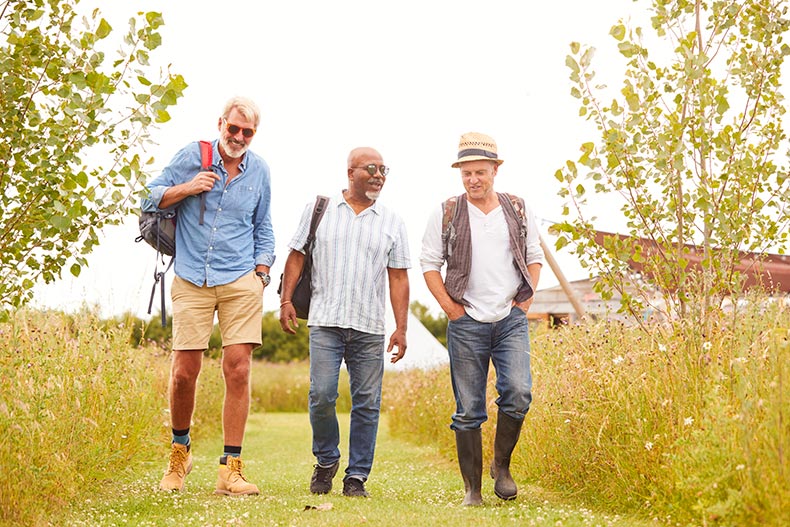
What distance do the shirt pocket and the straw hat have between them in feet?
4.23

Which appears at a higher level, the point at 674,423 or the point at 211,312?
the point at 211,312

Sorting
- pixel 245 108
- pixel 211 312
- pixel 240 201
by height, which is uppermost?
pixel 245 108

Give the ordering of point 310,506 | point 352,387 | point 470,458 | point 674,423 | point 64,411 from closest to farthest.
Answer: point 674,423
point 310,506
point 470,458
point 64,411
point 352,387

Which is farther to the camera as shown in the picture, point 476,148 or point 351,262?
point 351,262

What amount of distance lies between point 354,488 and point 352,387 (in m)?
0.60

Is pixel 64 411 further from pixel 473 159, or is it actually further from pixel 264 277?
pixel 473 159

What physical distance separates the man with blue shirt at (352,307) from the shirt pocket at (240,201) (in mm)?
335

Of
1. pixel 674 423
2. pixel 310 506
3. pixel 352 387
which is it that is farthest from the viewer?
pixel 352 387

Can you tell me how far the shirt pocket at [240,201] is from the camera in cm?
584

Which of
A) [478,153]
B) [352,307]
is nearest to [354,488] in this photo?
[352,307]

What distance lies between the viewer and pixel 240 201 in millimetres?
5875

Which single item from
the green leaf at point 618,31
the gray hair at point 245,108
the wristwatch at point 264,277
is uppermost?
the green leaf at point 618,31

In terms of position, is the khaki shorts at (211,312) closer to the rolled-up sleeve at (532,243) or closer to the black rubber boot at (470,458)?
the black rubber boot at (470,458)

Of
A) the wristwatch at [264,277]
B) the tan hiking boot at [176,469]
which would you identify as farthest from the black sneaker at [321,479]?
the wristwatch at [264,277]
